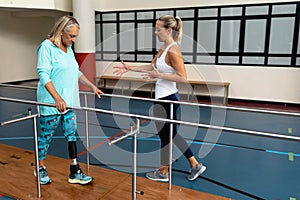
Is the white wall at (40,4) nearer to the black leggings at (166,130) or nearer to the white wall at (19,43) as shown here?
the white wall at (19,43)

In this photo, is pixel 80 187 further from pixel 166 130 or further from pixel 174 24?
pixel 174 24

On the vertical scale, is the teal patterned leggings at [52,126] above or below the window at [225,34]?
below

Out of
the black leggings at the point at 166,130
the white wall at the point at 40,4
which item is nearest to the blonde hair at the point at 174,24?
the black leggings at the point at 166,130

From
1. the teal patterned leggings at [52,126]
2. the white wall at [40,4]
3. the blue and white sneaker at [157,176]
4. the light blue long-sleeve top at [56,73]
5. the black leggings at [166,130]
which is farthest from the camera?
the white wall at [40,4]

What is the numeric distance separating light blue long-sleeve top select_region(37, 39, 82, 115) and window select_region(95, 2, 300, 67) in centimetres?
488

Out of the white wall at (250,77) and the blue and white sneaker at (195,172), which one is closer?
the blue and white sneaker at (195,172)

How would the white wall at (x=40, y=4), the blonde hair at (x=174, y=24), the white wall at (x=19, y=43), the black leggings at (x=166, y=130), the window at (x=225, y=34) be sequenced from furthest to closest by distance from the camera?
the white wall at (x=19, y=43) < the white wall at (x=40, y=4) < the window at (x=225, y=34) < the black leggings at (x=166, y=130) < the blonde hair at (x=174, y=24)

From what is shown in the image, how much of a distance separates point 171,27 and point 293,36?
14.9 ft

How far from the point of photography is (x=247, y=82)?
20.5 ft

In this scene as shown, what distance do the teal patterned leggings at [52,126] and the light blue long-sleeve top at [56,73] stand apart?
0.21ft

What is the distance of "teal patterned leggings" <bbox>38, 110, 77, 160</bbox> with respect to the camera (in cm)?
212

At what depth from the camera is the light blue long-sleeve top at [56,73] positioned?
1915 millimetres

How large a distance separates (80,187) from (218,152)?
5.74ft

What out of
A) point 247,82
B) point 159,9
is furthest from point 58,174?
point 159,9
